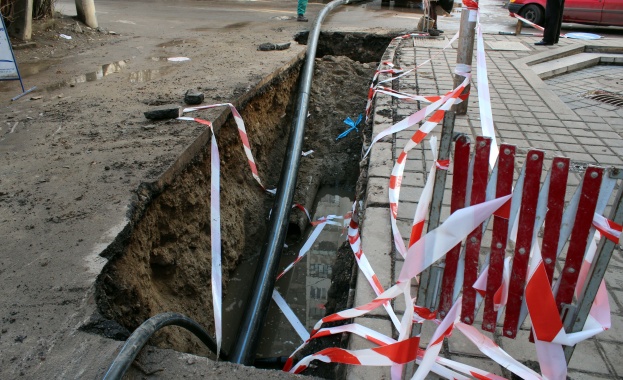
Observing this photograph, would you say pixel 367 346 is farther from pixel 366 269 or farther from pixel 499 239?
pixel 499 239

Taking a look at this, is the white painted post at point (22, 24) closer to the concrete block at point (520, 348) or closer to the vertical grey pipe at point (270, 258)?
the vertical grey pipe at point (270, 258)

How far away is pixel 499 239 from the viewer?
1.94 m

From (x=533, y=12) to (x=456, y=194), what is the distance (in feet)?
41.4

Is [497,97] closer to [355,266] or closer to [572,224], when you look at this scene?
[355,266]

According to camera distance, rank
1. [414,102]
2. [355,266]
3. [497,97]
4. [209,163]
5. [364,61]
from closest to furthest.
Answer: [355,266]
[209,163]
[414,102]
[497,97]
[364,61]

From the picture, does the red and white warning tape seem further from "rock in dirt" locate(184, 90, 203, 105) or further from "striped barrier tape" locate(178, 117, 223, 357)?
"rock in dirt" locate(184, 90, 203, 105)

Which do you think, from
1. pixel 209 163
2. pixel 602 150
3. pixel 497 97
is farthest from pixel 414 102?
pixel 209 163

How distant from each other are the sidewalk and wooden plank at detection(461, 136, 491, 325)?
0.31m

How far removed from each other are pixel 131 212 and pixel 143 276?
427 mm

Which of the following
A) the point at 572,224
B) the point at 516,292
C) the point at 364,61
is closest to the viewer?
the point at 572,224

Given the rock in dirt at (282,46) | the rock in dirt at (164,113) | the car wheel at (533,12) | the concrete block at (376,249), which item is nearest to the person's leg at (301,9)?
the rock in dirt at (282,46)

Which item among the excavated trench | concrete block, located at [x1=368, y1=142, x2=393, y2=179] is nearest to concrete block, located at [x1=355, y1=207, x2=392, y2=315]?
the excavated trench

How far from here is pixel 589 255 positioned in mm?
2084

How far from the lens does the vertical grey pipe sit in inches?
130
